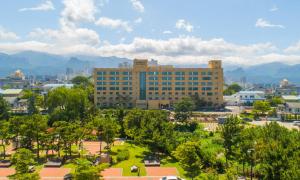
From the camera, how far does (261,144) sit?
3009 cm

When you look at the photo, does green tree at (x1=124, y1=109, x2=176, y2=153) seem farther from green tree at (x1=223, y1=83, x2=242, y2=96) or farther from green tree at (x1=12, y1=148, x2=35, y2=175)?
green tree at (x1=223, y1=83, x2=242, y2=96)

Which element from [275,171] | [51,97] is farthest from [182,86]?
[275,171]

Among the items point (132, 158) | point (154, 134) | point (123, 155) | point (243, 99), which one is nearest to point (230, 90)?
point (243, 99)

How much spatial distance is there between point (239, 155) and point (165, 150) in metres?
10.5

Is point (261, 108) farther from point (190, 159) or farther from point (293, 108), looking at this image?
point (190, 159)

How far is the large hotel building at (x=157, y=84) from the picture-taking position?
94500 millimetres

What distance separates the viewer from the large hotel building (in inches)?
3720

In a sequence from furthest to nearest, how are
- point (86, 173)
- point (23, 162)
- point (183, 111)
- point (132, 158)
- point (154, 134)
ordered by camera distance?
point (183, 111)
point (154, 134)
point (132, 158)
point (23, 162)
point (86, 173)

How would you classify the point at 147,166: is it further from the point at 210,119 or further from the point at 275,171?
the point at 210,119

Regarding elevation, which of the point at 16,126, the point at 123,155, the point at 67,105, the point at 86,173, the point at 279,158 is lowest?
the point at 123,155

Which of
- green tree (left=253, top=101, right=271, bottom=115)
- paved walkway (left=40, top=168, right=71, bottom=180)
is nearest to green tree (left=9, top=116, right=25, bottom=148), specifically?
paved walkway (left=40, top=168, right=71, bottom=180)

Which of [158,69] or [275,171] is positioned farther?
[158,69]

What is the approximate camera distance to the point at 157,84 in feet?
310

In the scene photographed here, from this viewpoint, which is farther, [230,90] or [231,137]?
[230,90]
